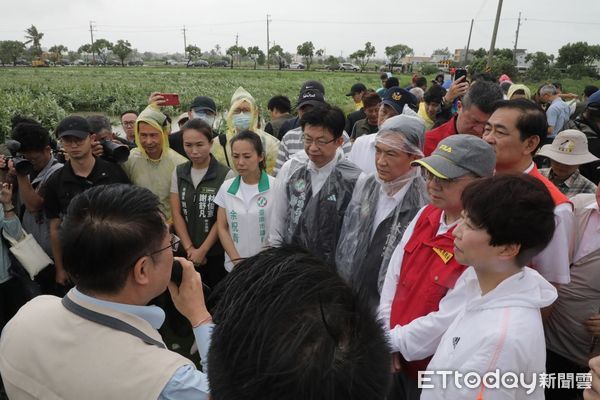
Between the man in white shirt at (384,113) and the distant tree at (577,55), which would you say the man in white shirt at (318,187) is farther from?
the distant tree at (577,55)

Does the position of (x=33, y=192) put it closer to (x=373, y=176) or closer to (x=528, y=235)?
(x=373, y=176)

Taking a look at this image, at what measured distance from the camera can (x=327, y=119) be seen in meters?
2.70

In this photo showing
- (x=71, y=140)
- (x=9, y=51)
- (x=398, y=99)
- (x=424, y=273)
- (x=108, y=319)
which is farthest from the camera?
(x=9, y=51)

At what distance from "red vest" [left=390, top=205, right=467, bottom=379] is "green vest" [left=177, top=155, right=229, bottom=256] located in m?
1.84

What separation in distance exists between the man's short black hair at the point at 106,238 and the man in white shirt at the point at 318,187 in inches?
52.7

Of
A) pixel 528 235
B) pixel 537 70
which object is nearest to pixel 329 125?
pixel 528 235

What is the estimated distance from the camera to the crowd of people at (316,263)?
821mm

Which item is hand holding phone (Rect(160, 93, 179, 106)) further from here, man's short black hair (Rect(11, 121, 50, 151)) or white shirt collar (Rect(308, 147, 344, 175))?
white shirt collar (Rect(308, 147, 344, 175))

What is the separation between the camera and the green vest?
10.8ft

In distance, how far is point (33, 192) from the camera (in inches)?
118

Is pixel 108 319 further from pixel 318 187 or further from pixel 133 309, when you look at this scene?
pixel 318 187

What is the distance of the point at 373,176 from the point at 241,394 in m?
1.88

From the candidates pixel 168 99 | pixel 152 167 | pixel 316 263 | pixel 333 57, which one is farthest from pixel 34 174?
pixel 333 57

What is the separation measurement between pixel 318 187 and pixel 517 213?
1.50m
